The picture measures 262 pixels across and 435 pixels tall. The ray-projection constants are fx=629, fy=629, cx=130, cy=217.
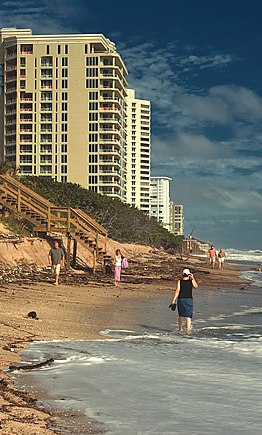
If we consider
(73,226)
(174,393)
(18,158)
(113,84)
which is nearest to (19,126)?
(18,158)

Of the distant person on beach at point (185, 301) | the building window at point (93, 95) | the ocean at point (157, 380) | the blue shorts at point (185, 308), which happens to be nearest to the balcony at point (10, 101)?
the building window at point (93, 95)

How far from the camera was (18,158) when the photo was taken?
100188 millimetres

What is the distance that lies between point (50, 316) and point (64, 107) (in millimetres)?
90899

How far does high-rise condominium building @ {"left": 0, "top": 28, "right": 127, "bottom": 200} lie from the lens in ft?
321

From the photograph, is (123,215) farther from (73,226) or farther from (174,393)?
(174,393)

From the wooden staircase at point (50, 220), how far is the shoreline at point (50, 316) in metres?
2.16

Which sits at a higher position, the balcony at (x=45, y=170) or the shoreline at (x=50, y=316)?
→ the balcony at (x=45, y=170)

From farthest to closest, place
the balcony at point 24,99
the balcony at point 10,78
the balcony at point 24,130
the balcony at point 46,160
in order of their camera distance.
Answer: the balcony at point 10,78 < the balcony at point 24,99 < the balcony at point 46,160 < the balcony at point 24,130

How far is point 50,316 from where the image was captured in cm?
1406

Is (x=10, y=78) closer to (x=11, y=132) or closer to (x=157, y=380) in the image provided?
(x=11, y=132)

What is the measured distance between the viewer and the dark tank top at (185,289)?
1389 cm

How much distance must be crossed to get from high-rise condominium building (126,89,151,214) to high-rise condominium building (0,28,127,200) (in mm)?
40223

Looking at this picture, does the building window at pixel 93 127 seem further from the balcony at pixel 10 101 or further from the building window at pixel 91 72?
the balcony at pixel 10 101

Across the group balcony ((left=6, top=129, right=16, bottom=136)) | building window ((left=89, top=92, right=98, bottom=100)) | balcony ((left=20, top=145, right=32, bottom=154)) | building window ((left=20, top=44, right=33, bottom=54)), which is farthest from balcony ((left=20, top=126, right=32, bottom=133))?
building window ((left=20, top=44, right=33, bottom=54))
